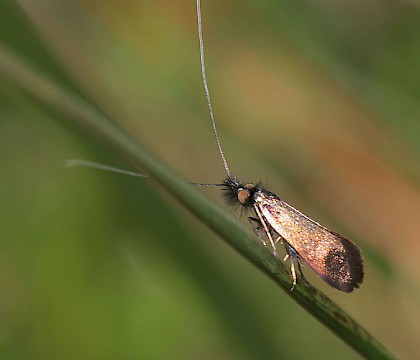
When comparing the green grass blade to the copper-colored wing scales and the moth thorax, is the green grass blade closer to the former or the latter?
the copper-colored wing scales

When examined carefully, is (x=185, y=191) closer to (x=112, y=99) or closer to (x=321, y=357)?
(x=321, y=357)

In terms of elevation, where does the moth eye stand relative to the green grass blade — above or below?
above

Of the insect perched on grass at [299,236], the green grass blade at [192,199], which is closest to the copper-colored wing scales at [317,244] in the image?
the insect perched on grass at [299,236]

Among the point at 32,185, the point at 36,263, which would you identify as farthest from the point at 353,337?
the point at 32,185

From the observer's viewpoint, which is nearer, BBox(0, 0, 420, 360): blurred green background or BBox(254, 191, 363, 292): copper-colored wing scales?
BBox(254, 191, 363, 292): copper-colored wing scales

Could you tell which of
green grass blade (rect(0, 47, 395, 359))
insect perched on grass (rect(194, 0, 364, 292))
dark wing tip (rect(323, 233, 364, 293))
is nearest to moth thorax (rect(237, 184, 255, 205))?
insect perched on grass (rect(194, 0, 364, 292))

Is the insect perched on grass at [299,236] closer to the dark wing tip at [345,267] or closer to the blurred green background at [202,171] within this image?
the dark wing tip at [345,267]
